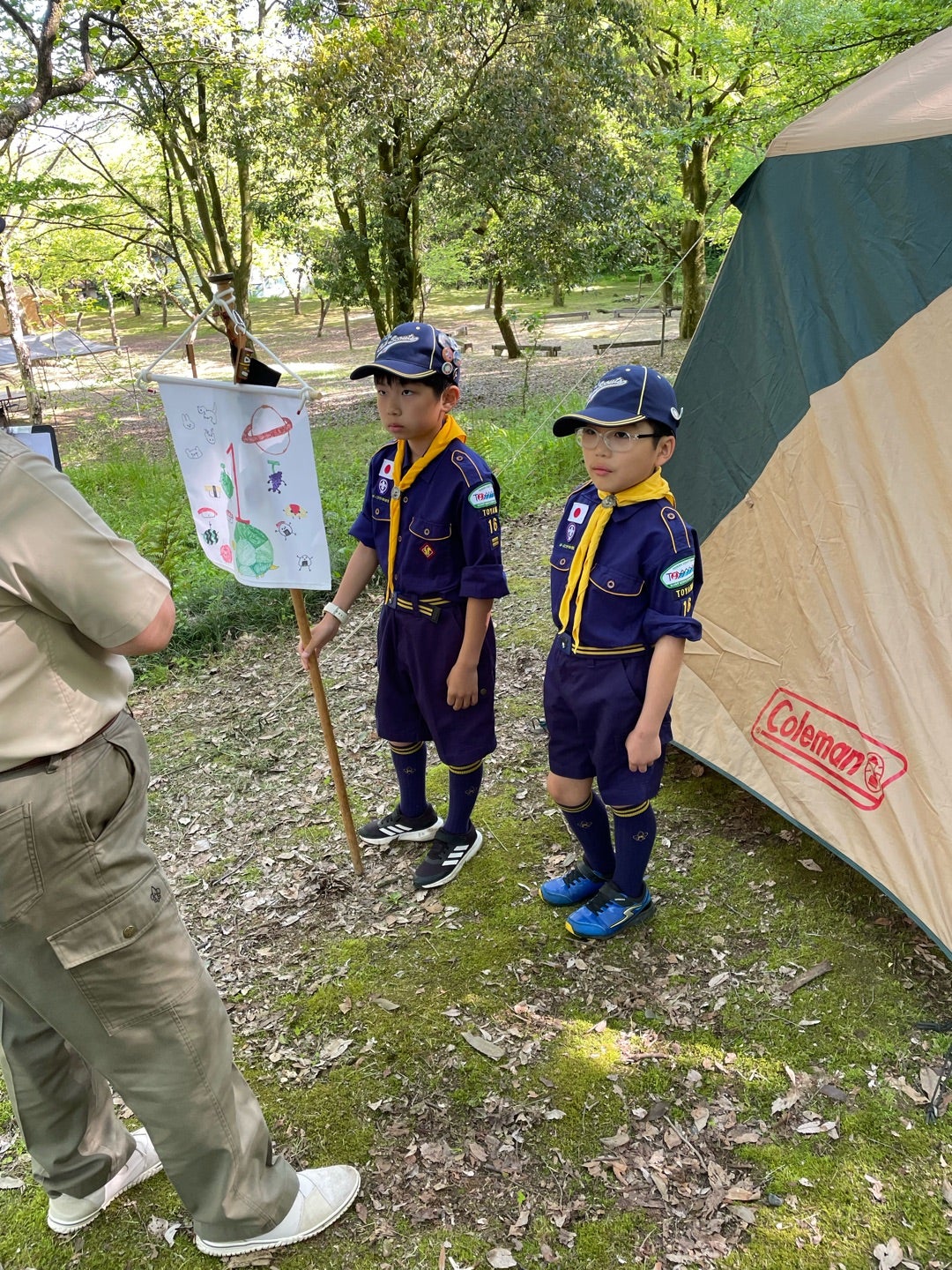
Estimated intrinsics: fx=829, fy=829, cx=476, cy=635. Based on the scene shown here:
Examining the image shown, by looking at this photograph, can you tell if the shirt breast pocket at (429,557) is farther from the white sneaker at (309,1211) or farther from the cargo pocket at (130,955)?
the white sneaker at (309,1211)

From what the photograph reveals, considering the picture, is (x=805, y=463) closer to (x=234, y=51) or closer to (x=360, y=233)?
(x=234, y=51)

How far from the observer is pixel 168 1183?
7.45ft

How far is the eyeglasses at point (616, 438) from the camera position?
7.73ft

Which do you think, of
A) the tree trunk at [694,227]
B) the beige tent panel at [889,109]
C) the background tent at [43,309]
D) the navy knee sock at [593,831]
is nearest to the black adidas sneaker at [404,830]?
the navy knee sock at [593,831]

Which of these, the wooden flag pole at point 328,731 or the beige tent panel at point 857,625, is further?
the wooden flag pole at point 328,731

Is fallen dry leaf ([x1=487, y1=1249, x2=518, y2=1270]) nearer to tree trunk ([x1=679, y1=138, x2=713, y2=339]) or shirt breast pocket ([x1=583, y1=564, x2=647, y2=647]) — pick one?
shirt breast pocket ([x1=583, y1=564, x2=647, y2=647])

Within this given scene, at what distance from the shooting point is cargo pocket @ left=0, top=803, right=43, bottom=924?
1.49 metres

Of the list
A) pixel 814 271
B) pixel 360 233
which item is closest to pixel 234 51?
pixel 360 233

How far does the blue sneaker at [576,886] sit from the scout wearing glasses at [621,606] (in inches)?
13.0

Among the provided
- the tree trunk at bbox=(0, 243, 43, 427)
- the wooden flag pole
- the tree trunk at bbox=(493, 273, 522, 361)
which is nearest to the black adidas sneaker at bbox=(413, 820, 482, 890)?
the wooden flag pole

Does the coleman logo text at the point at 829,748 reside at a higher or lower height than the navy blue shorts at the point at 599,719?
lower

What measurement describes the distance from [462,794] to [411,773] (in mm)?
258

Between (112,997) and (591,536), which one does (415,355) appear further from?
(112,997)

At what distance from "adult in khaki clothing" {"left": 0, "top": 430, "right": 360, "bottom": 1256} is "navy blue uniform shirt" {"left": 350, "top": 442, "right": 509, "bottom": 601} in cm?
129
